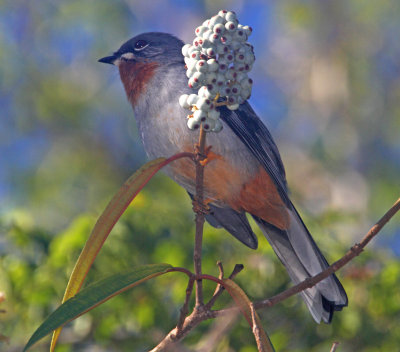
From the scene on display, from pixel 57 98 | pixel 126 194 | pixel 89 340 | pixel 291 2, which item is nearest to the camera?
pixel 126 194

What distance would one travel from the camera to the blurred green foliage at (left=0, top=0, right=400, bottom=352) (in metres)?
3.83

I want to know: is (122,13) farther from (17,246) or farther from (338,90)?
(17,246)

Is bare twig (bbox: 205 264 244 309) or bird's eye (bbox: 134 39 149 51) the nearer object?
bare twig (bbox: 205 264 244 309)

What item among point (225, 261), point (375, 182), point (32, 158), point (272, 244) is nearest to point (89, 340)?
point (225, 261)

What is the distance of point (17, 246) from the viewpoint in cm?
394

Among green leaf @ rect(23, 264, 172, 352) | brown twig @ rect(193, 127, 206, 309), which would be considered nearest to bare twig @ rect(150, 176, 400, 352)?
brown twig @ rect(193, 127, 206, 309)

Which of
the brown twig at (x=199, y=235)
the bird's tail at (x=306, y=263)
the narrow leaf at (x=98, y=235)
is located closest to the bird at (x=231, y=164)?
the bird's tail at (x=306, y=263)

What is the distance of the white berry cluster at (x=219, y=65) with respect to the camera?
6.96ft

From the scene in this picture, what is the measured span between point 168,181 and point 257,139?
→ 4.35m

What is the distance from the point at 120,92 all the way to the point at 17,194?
336 cm

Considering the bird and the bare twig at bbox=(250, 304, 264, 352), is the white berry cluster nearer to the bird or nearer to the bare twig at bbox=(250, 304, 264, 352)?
the bare twig at bbox=(250, 304, 264, 352)

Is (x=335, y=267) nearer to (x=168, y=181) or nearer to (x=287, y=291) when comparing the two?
(x=287, y=291)

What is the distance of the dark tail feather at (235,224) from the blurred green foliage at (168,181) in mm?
191

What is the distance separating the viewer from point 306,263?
3.76m
